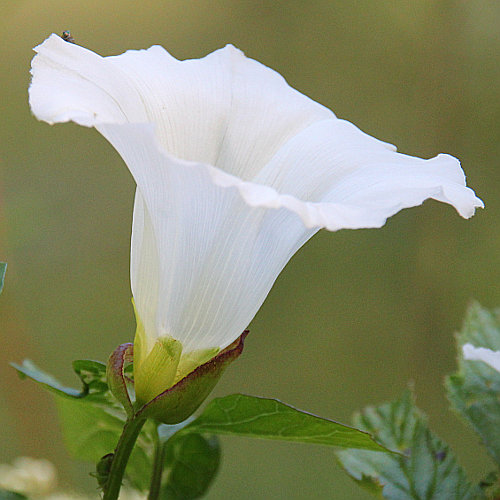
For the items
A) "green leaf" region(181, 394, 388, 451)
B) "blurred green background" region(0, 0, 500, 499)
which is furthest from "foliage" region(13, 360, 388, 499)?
"blurred green background" region(0, 0, 500, 499)

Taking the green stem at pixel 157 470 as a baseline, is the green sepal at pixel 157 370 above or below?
above

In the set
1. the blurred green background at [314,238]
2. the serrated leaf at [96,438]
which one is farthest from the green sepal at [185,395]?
the blurred green background at [314,238]

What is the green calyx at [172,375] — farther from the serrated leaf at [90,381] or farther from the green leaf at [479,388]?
the green leaf at [479,388]

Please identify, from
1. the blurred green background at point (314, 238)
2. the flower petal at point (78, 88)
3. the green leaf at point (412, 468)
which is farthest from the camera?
the blurred green background at point (314, 238)

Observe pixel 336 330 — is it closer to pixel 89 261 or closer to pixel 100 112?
pixel 89 261

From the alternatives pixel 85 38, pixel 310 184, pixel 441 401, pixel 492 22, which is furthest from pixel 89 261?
pixel 310 184

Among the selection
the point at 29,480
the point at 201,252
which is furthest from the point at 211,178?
the point at 29,480

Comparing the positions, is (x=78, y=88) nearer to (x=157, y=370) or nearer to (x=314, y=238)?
(x=157, y=370)
